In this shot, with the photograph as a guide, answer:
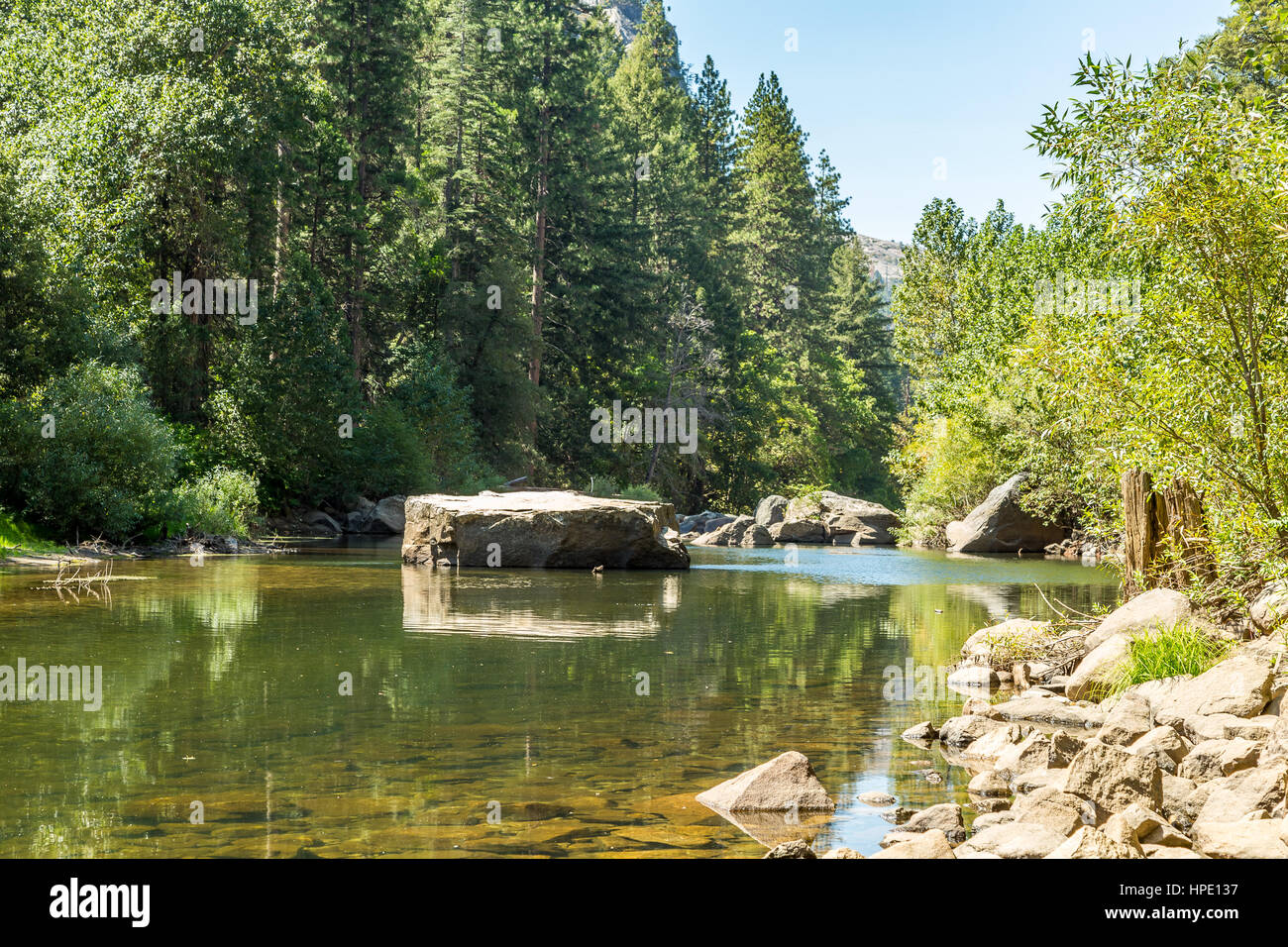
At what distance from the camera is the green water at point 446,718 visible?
17.9ft

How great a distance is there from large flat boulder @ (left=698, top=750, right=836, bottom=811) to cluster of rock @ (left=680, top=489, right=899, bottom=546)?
103 ft

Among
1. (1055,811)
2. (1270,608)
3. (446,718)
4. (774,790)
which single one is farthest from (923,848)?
(1270,608)

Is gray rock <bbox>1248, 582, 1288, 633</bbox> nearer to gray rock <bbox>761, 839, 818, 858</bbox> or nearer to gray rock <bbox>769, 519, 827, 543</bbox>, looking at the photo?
gray rock <bbox>761, 839, 818, 858</bbox>

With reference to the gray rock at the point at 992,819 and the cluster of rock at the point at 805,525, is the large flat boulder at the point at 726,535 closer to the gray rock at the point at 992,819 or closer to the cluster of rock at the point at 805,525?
the cluster of rock at the point at 805,525

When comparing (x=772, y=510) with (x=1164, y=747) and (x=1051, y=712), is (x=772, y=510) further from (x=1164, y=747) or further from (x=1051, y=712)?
(x=1164, y=747)

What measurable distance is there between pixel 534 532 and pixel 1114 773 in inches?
657

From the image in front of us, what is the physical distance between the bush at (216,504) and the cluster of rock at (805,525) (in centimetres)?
1549

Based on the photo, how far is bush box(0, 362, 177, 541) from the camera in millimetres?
21297

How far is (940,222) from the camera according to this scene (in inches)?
2082

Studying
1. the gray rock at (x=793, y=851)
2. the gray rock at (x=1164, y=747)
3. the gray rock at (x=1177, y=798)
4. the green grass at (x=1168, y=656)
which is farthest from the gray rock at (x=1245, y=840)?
the green grass at (x=1168, y=656)

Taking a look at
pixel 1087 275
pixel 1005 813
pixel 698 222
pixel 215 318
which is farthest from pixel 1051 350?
pixel 698 222

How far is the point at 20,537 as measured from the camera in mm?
20891

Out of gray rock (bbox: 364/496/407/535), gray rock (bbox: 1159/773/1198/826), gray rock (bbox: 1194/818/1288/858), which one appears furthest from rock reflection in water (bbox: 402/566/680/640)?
gray rock (bbox: 364/496/407/535)
